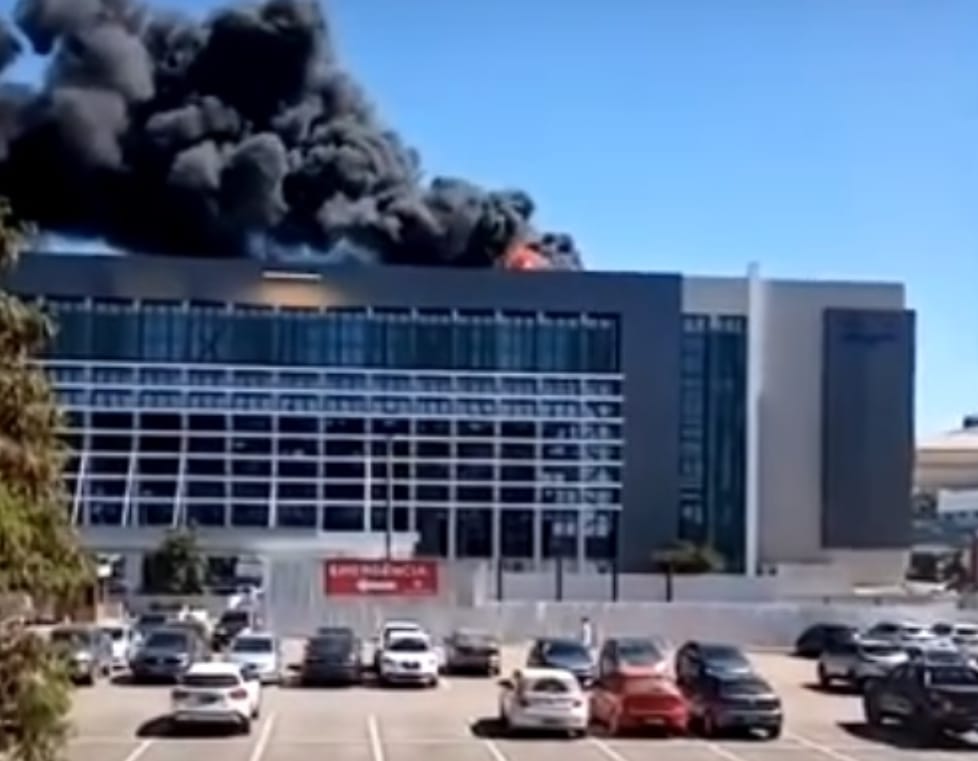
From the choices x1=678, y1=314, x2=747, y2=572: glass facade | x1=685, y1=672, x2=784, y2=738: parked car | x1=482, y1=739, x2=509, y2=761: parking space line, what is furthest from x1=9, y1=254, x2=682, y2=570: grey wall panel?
x1=482, y1=739, x2=509, y2=761: parking space line

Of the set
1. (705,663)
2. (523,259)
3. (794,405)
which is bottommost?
(705,663)

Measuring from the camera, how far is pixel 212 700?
33875 mm

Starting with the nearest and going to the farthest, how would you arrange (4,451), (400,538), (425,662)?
(4,451) < (425,662) < (400,538)

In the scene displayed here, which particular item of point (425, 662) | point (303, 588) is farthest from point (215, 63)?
point (425, 662)

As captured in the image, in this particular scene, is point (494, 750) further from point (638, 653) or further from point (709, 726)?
point (638, 653)

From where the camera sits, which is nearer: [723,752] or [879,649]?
[723,752]

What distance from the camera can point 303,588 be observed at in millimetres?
68062

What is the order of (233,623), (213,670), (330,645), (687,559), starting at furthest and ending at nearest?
1. (687,559)
2. (233,623)
3. (330,645)
4. (213,670)

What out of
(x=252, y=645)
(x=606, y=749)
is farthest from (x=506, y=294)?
(x=606, y=749)

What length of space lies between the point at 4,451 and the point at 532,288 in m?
100

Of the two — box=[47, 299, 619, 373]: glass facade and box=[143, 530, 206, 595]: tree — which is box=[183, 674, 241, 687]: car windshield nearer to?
box=[143, 530, 206, 595]: tree

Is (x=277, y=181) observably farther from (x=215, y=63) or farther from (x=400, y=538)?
(x=400, y=538)

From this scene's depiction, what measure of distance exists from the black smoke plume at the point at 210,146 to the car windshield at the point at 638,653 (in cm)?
7810

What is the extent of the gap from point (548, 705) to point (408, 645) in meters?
14.4
